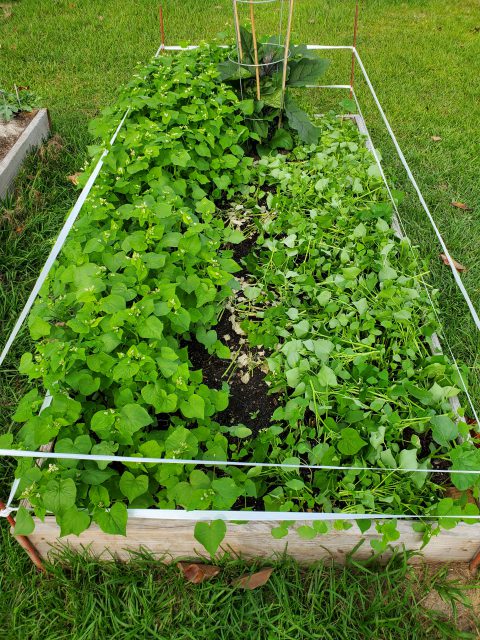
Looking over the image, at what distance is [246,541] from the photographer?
6.08 feet

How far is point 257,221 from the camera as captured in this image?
10.2 ft

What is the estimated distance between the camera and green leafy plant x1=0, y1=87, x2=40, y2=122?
3.91 meters

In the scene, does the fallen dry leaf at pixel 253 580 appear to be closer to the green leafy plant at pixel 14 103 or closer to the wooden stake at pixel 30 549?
the wooden stake at pixel 30 549

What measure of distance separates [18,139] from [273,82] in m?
1.81

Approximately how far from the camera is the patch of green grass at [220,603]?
1793mm

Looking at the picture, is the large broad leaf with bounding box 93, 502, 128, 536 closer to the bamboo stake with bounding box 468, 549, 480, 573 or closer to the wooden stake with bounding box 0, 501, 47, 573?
the wooden stake with bounding box 0, 501, 47, 573

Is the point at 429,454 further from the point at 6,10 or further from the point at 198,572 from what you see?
the point at 6,10

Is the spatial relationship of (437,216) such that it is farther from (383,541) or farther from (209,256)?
(383,541)

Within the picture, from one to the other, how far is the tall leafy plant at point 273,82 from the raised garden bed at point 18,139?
1.43 metres

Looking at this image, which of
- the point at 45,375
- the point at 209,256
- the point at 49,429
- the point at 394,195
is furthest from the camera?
the point at 394,195

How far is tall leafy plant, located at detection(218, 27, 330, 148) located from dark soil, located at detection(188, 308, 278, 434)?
5.50 feet

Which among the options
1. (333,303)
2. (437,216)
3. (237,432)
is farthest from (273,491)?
(437,216)

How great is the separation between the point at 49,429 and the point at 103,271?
68 centimetres

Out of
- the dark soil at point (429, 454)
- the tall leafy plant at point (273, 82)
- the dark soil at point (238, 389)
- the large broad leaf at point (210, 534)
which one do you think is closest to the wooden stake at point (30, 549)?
the large broad leaf at point (210, 534)
